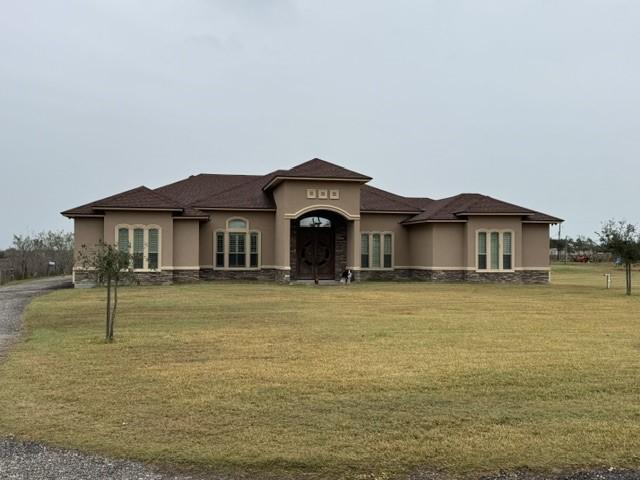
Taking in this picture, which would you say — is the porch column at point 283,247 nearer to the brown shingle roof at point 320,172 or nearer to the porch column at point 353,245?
the brown shingle roof at point 320,172

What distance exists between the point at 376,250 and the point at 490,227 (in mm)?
6033

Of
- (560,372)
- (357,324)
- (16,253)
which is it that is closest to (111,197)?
(16,253)

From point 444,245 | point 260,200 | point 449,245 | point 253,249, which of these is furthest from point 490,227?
point 253,249

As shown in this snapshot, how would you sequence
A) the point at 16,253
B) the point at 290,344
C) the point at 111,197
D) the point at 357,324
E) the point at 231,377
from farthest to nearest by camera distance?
the point at 16,253, the point at 111,197, the point at 357,324, the point at 290,344, the point at 231,377

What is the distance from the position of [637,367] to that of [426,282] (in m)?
22.2

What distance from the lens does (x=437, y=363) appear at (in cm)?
919

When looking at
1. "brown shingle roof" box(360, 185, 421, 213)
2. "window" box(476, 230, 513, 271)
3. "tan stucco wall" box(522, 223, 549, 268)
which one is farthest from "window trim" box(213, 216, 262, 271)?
"tan stucco wall" box(522, 223, 549, 268)

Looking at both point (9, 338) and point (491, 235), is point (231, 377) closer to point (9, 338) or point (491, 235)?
point (9, 338)

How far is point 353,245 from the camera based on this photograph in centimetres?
3042

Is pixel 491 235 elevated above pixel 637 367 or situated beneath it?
elevated above

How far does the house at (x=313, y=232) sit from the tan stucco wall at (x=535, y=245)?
0.17 feet

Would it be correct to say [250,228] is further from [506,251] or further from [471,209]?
[506,251]

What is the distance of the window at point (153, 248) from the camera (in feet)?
92.0

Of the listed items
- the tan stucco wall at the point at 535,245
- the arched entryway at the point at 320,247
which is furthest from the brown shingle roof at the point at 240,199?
the tan stucco wall at the point at 535,245
